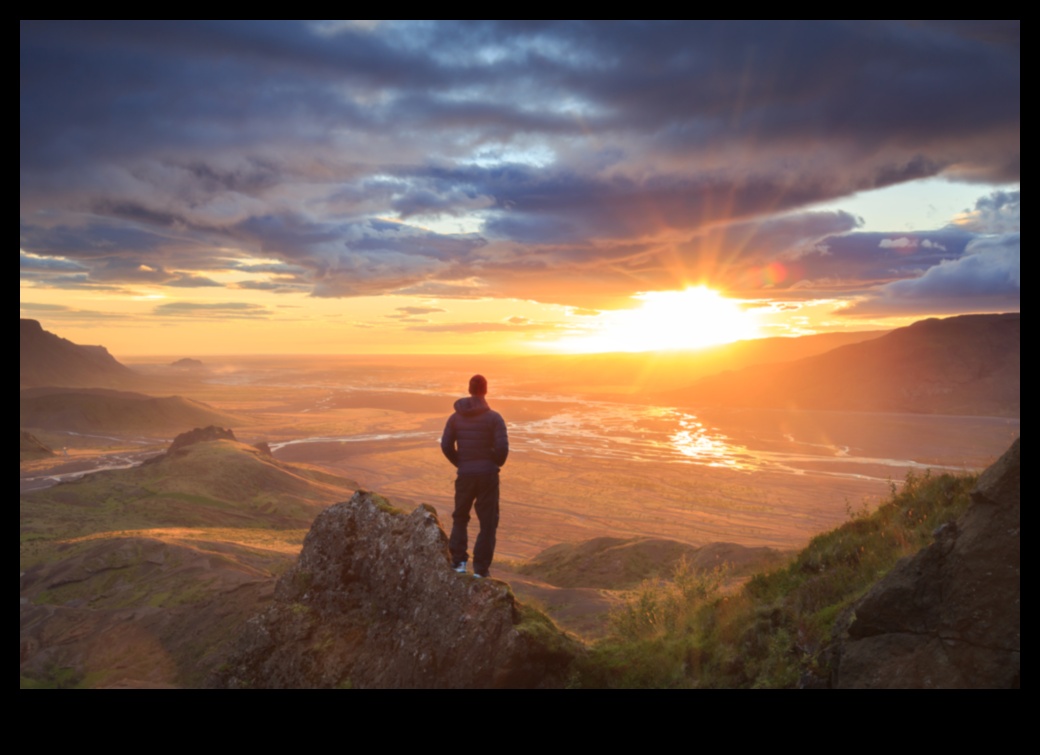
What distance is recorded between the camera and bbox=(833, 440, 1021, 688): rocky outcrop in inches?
203

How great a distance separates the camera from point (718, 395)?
128m

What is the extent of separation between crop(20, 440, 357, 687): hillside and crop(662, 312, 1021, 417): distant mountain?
96766 millimetres

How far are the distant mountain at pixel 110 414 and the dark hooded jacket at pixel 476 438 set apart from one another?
4036 inches

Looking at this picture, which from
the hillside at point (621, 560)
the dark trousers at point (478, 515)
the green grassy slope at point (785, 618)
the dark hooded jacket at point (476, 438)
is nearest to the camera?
the green grassy slope at point (785, 618)

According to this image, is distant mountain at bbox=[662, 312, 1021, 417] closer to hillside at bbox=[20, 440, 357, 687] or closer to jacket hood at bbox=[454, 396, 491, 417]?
hillside at bbox=[20, 440, 357, 687]

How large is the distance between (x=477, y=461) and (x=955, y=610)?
545 centimetres

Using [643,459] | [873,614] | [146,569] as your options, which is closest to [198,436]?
[146,569]

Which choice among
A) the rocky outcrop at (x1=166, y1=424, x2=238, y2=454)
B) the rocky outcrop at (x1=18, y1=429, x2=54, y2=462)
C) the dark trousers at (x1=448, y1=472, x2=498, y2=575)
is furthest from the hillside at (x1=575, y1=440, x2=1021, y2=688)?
the rocky outcrop at (x1=18, y1=429, x2=54, y2=462)

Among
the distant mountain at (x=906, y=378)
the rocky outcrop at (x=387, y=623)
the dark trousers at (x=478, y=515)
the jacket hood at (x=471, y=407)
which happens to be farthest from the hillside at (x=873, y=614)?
the distant mountain at (x=906, y=378)

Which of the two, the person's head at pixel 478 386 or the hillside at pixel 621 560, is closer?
the person's head at pixel 478 386

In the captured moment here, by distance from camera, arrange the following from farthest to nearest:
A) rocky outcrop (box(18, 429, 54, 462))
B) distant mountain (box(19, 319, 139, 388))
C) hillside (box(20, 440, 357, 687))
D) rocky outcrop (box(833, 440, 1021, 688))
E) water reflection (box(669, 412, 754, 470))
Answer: distant mountain (box(19, 319, 139, 388))
rocky outcrop (box(18, 429, 54, 462))
water reflection (box(669, 412, 754, 470))
hillside (box(20, 440, 357, 687))
rocky outcrop (box(833, 440, 1021, 688))

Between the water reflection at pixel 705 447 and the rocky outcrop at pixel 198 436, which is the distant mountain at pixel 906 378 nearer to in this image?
the water reflection at pixel 705 447

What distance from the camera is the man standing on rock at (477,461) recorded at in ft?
26.8
